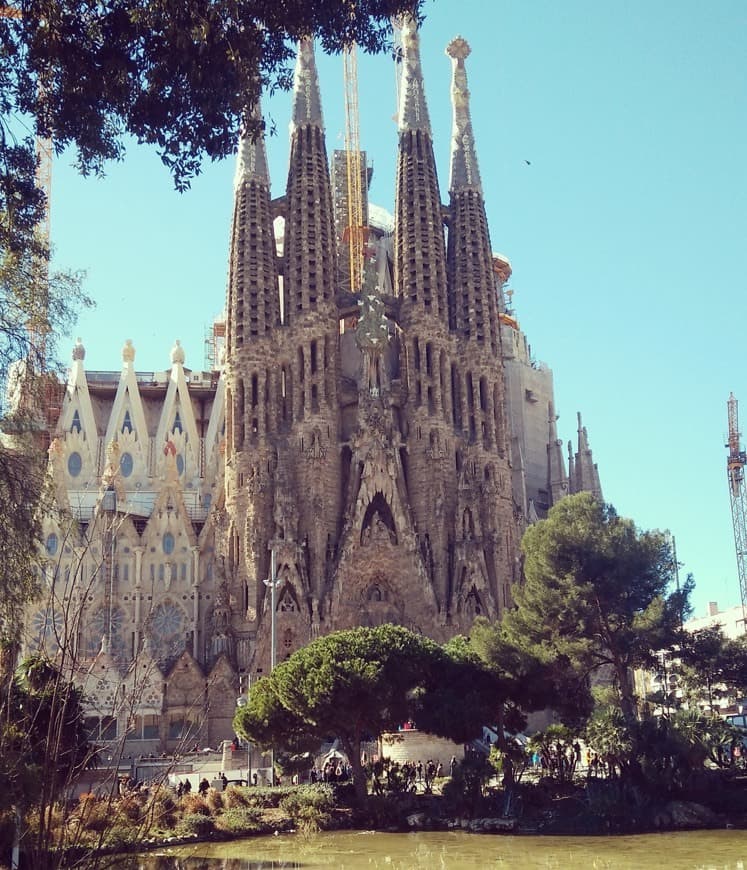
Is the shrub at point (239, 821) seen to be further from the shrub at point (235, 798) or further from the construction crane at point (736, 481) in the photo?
the construction crane at point (736, 481)

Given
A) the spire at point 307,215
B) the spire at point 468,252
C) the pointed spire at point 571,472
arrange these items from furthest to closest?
the pointed spire at point 571,472
the spire at point 468,252
the spire at point 307,215

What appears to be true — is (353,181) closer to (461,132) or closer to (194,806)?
(461,132)

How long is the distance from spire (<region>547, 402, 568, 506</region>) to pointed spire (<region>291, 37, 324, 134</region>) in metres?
21.3

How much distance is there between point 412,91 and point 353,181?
8.20 meters

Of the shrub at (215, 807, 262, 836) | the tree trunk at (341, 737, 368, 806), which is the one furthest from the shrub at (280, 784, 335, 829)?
the shrub at (215, 807, 262, 836)

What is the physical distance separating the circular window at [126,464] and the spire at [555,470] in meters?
21.9

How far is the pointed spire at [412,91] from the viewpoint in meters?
50.5

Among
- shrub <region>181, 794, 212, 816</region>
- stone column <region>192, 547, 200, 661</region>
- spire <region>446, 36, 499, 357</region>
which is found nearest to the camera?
shrub <region>181, 794, 212, 816</region>

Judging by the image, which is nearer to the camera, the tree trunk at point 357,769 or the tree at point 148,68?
the tree at point 148,68

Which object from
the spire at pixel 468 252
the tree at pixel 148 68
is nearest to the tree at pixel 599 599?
the tree at pixel 148 68

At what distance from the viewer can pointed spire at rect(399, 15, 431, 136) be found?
166 feet

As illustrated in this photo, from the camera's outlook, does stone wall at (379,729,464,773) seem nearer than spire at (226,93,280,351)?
Yes

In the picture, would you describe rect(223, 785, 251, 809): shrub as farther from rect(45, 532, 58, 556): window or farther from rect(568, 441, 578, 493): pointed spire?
rect(568, 441, 578, 493): pointed spire

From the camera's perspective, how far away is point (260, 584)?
4253cm
